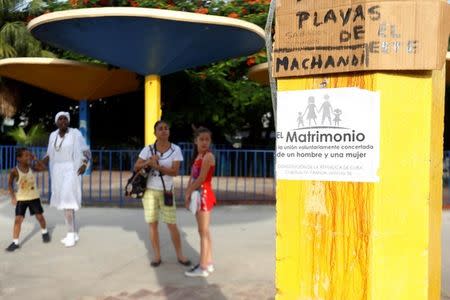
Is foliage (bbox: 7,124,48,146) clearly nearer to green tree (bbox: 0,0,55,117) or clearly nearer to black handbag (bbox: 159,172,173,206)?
green tree (bbox: 0,0,55,117)

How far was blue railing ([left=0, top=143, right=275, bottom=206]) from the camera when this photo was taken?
11.4m

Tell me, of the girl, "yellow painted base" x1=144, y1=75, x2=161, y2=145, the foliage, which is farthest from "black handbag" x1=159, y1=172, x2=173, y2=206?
the foliage

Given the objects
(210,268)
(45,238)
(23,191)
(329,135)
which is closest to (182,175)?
(45,238)

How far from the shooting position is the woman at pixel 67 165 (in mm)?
6766

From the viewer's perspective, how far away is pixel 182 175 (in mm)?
11555

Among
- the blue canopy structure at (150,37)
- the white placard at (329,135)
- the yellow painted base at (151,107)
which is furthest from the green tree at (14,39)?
the white placard at (329,135)

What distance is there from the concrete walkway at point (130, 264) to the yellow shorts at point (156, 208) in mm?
534

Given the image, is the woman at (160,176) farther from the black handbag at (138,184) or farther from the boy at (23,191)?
the boy at (23,191)

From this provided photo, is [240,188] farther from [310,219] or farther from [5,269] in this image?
[310,219]

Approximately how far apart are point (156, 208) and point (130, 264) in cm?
73

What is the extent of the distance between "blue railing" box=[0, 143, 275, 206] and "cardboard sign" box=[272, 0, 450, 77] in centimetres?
876

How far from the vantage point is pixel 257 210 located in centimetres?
1023

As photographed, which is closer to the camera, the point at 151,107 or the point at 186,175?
the point at 151,107

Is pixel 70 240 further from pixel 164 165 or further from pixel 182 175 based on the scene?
pixel 182 175
